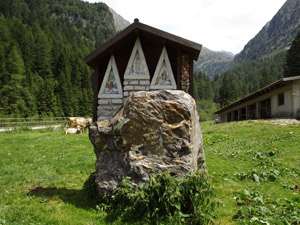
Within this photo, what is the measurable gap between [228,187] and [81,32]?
167 meters

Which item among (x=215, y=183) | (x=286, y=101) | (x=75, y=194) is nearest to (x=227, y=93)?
(x=286, y=101)

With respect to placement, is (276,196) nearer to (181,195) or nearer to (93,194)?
(181,195)

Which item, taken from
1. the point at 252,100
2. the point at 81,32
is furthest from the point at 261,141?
the point at 81,32

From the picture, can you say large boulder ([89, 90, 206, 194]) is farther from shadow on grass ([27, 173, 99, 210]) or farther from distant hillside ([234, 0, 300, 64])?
distant hillside ([234, 0, 300, 64])

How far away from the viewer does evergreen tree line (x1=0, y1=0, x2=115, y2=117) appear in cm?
5044

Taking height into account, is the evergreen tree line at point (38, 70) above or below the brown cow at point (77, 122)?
above

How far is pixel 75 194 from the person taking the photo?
6.47m

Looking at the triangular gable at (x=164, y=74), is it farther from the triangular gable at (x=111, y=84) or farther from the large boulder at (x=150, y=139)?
the large boulder at (x=150, y=139)

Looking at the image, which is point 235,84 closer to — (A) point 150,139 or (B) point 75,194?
(A) point 150,139

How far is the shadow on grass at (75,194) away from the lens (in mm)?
5809

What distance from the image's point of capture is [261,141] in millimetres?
12000

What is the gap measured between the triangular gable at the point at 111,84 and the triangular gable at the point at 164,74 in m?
1.44

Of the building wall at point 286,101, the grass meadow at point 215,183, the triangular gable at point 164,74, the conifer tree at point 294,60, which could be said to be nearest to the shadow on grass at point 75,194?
the grass meadow at point 215,183

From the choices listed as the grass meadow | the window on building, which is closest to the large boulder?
the grass meadow
